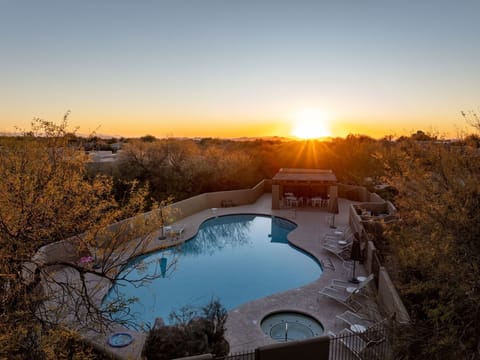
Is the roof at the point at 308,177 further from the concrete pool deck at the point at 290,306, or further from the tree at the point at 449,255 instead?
the tree at the point at 449,255

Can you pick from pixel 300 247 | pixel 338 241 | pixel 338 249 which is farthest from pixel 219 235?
pixel 338 249

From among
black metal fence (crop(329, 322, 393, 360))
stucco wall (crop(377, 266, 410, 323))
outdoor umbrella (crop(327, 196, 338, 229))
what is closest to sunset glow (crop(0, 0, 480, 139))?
stucco wall (crop(377, 266, 410, 323))

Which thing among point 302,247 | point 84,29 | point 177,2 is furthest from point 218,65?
point 302,247

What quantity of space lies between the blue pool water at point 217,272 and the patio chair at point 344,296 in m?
1.79

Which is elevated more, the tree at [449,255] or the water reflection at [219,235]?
the tree at [449,255]

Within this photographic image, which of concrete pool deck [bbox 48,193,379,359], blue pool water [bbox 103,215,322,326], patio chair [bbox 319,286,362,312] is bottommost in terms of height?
blue pool water [bbox 103,215,322,326]

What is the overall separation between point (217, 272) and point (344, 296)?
5.24 meters

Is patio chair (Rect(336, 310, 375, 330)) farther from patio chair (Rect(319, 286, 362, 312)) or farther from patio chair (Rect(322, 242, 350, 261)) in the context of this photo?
patio chair (Rect(322, 242, 350, 261))

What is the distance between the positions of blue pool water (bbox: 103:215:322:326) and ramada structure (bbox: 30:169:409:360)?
62cm

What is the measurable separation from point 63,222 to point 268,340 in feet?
17.9

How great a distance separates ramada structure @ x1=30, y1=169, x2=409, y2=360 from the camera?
6.68 meters

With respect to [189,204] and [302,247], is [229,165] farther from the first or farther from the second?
[302,247]

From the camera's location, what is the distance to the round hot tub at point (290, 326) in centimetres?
761

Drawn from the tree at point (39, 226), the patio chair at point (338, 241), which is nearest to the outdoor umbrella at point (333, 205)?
the patio chair at point (338, 241)
